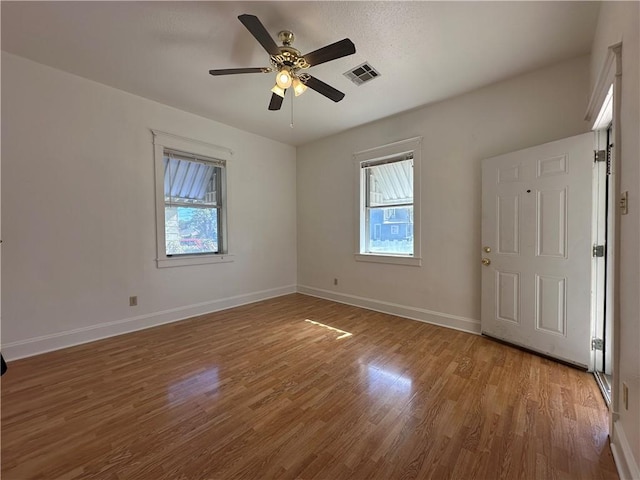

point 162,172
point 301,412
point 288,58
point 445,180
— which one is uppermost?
point 288,58

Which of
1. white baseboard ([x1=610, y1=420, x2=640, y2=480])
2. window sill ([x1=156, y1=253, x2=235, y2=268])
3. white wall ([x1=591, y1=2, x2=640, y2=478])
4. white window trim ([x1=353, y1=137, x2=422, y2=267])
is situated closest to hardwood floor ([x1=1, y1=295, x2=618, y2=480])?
white baseboard ([x1=610, y1=420, x2=640, y2=480])

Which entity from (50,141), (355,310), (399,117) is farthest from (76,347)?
(399,117)

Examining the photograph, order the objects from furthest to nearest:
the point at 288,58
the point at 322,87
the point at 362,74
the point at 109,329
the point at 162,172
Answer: the point at 162,172 → the point at 109,329 → the point at 362,74 → the point at 322,87 → the point at 288,58

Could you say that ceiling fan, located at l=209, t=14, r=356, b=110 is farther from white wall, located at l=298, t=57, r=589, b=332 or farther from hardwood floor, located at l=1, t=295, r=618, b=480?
hardwood floor, located at l=1, t=295, r=618, b=480

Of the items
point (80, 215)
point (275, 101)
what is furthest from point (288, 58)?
point (80, 215)

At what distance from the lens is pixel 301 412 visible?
5.94 feet

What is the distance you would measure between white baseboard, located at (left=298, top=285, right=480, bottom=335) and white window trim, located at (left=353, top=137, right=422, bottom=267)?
2.06 feet

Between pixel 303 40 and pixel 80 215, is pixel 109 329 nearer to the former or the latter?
pixel 80 215

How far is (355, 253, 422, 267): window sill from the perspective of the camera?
3.70 metres

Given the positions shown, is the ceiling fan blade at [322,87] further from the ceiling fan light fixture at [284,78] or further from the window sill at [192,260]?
the window sill at [192,260]

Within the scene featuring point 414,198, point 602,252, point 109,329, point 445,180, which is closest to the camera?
point 602,252

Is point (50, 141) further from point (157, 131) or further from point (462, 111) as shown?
point (462, 111)

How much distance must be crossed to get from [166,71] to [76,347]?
3.03 metres

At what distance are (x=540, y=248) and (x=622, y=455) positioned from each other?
5.51ft
